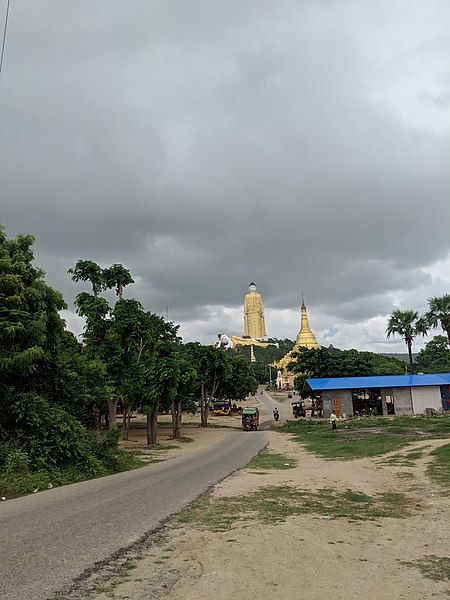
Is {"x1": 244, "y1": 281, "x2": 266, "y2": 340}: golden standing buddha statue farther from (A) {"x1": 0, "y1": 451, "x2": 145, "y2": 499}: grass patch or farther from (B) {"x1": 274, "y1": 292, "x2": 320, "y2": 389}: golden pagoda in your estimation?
(A) {"x1": 0, "y1": 451, "x2": 145, "y2": 499}: grass patch

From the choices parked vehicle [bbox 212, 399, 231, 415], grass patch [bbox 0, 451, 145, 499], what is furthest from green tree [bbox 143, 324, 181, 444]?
parked vehicle [bbox 212, 399, 231, 415]

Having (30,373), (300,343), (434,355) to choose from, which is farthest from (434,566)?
→ (300,343)

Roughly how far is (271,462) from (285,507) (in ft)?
33.7

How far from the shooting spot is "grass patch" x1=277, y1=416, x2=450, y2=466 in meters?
23.2

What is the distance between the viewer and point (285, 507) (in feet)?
34.3

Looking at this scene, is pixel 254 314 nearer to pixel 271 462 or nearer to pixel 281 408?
pixel 281 408

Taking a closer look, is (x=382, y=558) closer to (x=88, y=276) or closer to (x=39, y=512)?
(x=39, y=512)

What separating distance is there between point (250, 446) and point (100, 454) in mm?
12336

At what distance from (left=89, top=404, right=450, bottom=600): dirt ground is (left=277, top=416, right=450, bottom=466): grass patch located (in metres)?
11.5

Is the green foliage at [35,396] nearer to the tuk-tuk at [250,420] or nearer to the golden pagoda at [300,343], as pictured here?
the tuk-tuk at [250,420]

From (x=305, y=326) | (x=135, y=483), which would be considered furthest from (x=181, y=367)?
(x=305, y=326)

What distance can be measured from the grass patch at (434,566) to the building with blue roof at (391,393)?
38714 mm

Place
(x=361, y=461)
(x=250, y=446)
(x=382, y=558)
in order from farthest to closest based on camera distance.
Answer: (x=250, y=446) → (x=361, y=461) → (x=382, y=558)

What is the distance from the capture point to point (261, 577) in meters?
6.01
